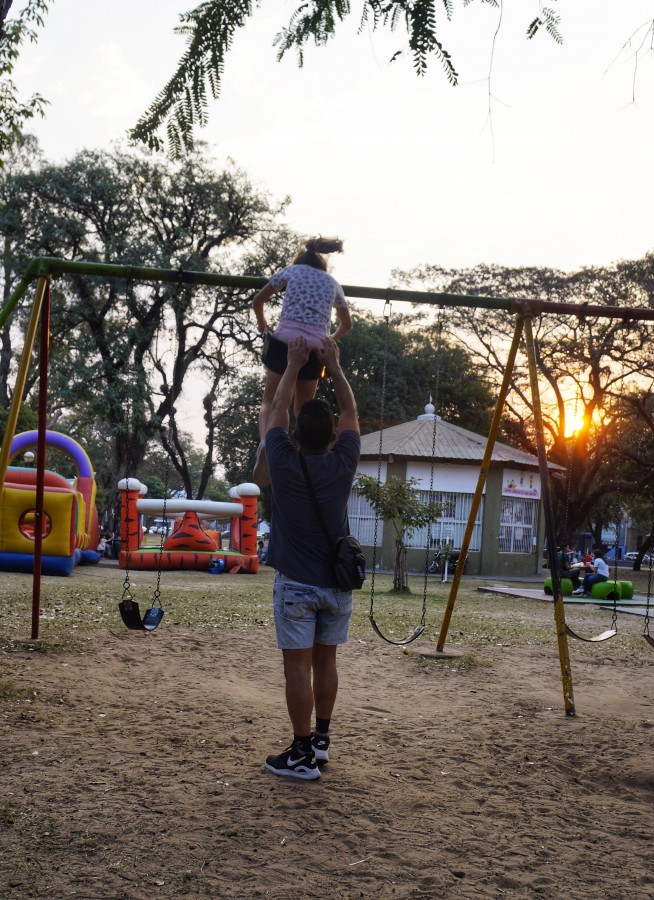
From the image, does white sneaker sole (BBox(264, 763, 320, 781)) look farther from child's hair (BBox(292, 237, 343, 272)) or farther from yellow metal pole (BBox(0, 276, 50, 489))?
yellow metal pole (BBox(0, 276, 50, 489))

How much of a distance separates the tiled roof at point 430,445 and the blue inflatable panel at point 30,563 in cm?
1193

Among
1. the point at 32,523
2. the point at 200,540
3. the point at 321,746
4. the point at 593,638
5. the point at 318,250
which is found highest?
the point at 318,250

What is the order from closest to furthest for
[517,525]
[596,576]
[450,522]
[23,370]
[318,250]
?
[318,250] → [23,370] → [596,576] → [450,522] → [517,525]

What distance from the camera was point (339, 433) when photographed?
4578 mm

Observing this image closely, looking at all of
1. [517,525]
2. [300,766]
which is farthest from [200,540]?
[300,766]

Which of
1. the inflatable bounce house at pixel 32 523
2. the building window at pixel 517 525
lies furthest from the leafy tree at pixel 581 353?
the inflatable bounce house at pixel 32 523

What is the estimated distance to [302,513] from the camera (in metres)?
4.38

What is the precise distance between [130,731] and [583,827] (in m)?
2.54

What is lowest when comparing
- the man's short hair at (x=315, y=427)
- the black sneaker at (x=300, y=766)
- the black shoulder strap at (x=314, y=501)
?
the black sneaker at (x=300, y=766)

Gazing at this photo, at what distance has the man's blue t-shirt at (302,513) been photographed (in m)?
4.34

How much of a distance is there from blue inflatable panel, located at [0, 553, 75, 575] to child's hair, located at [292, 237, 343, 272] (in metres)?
13.4

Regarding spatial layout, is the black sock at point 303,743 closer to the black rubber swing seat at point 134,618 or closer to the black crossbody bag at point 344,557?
the black crossbody bag at point 344,557

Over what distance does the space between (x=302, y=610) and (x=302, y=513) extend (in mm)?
463

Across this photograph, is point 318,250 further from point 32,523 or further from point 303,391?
point 32,523
